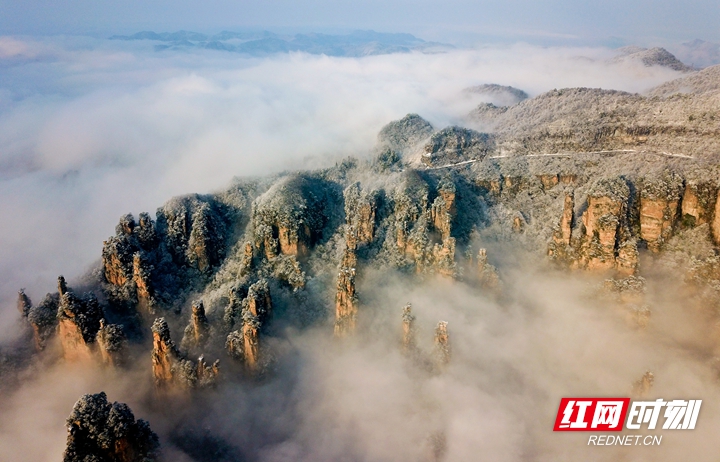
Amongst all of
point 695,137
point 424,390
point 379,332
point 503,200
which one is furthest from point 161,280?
point 695,137

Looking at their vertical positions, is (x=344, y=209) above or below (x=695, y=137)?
below

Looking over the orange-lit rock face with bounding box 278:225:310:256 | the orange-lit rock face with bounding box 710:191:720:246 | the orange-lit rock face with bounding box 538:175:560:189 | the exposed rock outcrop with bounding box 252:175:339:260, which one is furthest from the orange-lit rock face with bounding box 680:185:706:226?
the orange-lit rock face with bounding box 278:225:310:256

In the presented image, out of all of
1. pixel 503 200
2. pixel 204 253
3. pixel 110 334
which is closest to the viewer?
pixel 110 334

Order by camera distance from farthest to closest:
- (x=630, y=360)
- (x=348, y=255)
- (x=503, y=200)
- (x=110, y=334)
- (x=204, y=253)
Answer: (x=503, y=200)
(x=204, y=253)
(x=348, y=255)
(x=110, y=334)
(x=630, y=360)

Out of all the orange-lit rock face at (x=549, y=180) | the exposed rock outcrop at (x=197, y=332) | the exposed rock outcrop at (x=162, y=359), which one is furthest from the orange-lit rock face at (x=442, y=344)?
the orange-lit rock face at (x=549, y=180)

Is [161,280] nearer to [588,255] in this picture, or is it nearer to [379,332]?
[379,332]

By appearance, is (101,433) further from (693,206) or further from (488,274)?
(693,206)
